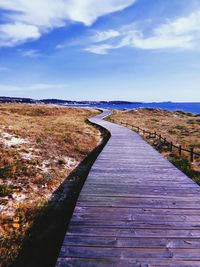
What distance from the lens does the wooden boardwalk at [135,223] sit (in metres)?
4.91

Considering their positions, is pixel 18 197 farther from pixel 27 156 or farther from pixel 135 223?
pixel 135 223

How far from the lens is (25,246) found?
7.32 metres

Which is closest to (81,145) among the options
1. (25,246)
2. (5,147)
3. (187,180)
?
(5,147)

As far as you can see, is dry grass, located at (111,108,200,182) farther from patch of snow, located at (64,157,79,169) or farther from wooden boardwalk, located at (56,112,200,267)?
wooden boardwalk, located at (56,112,200,267)

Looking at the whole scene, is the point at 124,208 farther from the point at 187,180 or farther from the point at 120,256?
the point at 187,180

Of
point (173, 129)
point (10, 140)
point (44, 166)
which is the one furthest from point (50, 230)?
point (173, 129)

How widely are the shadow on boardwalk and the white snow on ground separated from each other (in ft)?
23.0

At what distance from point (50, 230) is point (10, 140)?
12017mm

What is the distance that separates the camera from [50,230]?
325 inches

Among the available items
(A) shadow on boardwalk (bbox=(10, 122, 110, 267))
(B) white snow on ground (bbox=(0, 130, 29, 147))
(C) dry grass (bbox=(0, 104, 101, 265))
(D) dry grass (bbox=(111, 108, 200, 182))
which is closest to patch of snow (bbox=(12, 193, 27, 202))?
(C) dry grass (bbox=(0, 104, 101, 265))

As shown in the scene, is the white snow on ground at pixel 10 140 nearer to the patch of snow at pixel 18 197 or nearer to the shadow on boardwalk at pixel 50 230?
the shadow on boardwalk at pixel 50 230

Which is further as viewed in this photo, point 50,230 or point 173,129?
point 173,129

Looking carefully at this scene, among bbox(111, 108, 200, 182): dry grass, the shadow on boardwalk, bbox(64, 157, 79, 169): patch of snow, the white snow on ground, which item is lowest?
bbox(111, 108, 200, 182): dry grass

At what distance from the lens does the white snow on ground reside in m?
18.1
